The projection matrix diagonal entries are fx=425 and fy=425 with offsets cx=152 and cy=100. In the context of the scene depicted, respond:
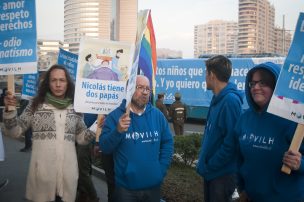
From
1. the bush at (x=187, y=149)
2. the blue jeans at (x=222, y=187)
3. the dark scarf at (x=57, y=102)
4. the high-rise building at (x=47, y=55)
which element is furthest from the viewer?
the high-rise building at (x=47, y=55)

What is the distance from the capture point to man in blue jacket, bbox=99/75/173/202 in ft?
11.3

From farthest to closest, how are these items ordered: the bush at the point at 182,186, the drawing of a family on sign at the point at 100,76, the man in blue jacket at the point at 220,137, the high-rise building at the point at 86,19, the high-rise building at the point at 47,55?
the high-rise building at the point at 86,19
the high-rise building at the point at 47,55
the bush at the point at 182,186
the drawing of a family on sign at the point at 100,76
the man in blue jacket at the point at 220,137

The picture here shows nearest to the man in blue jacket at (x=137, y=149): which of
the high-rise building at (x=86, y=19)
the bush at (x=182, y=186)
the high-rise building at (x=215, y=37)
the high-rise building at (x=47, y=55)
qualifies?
the high-rise building at (x=47, y=55)

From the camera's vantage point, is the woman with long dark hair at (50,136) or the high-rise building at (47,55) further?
the high-rise building at (47,55)

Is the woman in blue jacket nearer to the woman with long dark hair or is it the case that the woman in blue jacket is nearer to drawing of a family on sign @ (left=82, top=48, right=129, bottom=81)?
drawing of a family on sign @ (left=82, top=48, right=129, bottom=81)

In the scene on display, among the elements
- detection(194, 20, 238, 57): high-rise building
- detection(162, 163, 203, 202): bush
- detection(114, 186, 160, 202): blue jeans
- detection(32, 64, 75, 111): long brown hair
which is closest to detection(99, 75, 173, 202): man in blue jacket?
detection(114, 186, 160, 202): blue jeans

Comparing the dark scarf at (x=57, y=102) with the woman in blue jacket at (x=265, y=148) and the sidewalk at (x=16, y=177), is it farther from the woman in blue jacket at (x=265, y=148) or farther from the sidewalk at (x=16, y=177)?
the sidewalk at (x=16, y=177)

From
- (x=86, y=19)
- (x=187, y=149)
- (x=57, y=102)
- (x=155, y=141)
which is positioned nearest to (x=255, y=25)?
(x=86, y=19)

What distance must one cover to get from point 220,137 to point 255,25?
220 feet

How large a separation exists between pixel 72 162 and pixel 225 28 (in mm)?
85864

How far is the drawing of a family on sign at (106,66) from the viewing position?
4.03 metres

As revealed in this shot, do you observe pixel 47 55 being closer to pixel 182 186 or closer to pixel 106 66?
pixel 182 186

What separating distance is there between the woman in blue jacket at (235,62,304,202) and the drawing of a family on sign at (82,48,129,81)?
1398 mm

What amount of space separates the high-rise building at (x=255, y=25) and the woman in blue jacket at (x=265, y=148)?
64378 millimetres
